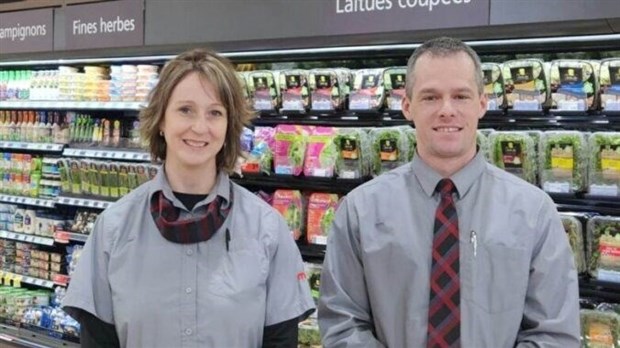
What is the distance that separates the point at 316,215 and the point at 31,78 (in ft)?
9.63

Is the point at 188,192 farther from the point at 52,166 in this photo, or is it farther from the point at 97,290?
the point at 52,166

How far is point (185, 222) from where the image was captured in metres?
1.82

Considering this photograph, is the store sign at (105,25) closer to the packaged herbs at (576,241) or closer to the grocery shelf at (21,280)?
the grocery shelf at (21,280)

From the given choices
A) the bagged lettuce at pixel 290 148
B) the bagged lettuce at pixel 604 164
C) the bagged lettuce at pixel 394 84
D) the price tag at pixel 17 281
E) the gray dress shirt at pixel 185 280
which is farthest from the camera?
the price tag at pixel 17 281

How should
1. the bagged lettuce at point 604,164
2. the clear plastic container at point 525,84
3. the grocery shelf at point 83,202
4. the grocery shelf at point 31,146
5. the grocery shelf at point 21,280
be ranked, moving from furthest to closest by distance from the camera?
the grocery shelf at point 21,280, the grocery shelf at point 31,146, the grocery shelf at point 83,202, the clear plastic container at point 525,84, the bagged lettuce at point 604,164

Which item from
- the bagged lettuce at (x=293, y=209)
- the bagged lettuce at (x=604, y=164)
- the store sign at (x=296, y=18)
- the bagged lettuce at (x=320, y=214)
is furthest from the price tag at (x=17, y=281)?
the bagged lettuce at (x=604, y=164)

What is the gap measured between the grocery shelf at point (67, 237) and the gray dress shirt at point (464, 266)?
370 cm

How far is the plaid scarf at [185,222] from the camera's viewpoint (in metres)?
1.82

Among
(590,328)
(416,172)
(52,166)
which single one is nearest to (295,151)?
(590,328)

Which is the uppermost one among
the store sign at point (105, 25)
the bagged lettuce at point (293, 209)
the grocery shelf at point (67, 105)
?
the store sign at point (105, 25)

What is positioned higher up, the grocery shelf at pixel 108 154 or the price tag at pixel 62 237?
the grocery shelf at pixel 108 154

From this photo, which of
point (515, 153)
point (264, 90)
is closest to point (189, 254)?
Answer: point (515, 153)

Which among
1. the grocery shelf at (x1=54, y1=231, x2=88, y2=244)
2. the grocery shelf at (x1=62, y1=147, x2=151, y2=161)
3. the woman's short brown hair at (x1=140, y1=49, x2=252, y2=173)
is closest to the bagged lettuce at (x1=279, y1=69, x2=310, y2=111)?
the grocery shelf at (x1=62, y1=147, x2=151, y2=161)

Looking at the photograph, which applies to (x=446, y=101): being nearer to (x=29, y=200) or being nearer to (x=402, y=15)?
(x=402, y=15)
